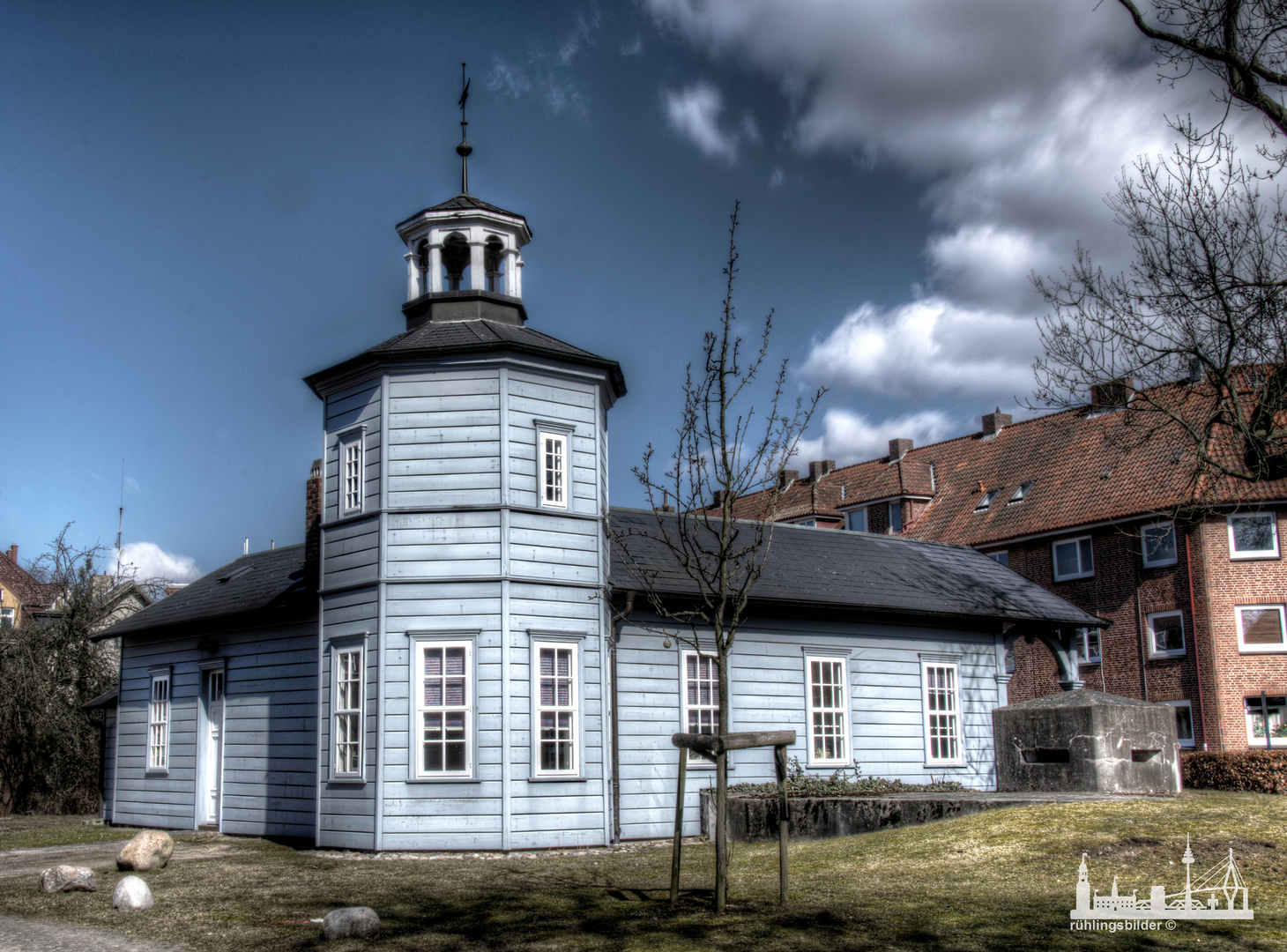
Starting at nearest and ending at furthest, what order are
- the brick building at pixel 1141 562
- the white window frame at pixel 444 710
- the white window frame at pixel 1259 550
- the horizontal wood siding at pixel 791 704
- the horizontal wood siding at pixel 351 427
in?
the white window frame at pixel 444 710 → the horizontal wood siding at pixel 351 427 → the horizontal wood siding at pixel 791 704 → the brick building at pixel 1141 562 → the white window frame at pixel 1259 550

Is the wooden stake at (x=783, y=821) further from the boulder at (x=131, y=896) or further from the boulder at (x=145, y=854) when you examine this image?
the boulder at (x=145, y=854)

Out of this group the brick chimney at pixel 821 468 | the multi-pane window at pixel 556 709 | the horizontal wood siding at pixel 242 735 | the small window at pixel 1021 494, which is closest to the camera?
the multi-pane window at pixel 556 709

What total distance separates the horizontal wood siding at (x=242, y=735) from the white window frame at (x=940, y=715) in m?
10.8

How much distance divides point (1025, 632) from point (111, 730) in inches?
745

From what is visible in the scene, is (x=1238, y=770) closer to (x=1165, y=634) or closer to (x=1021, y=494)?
(x=1165, y=634)

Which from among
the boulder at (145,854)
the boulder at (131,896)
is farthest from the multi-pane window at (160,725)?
the boulder at (131,896)

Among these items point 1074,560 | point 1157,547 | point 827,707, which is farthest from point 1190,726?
point 827,707

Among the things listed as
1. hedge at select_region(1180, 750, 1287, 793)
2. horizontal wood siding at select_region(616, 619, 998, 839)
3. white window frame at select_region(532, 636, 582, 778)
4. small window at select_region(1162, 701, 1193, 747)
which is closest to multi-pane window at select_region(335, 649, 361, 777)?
white window frame at select_region(532, 636, 582, 778)

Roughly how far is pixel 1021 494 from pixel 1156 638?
7.48 metres

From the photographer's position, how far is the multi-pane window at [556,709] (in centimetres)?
1553

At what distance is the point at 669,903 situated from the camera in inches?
376

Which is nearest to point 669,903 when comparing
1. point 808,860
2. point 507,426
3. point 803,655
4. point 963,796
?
point 808,860

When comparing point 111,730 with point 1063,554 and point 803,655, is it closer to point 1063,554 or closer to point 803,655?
point 803,655

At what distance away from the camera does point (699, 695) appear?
17.9 metres
